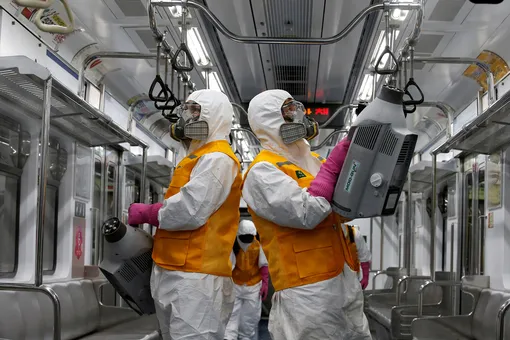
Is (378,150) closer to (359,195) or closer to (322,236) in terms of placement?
(359,195)

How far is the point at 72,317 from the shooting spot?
5348 millimetres

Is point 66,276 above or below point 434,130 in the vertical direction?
below

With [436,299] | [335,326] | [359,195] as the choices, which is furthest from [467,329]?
[359,195]

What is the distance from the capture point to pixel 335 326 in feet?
10.1

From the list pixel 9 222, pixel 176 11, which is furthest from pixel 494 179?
pixel 9 222

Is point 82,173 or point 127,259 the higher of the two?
point 82,173

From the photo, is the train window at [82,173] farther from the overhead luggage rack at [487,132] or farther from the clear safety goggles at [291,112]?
the overhead luggage rack at [487,132]

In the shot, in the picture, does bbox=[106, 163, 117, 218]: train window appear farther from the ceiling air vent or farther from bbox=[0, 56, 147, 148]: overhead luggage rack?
the ceiling air vent

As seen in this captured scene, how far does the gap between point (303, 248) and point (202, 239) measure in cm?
67

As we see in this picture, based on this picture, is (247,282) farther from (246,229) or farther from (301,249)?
(301,249)

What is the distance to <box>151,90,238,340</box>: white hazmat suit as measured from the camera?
3.44m

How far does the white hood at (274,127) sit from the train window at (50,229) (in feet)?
9.69

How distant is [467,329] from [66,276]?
12.3ft

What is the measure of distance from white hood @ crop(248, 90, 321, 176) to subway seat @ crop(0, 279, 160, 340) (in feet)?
7.21
